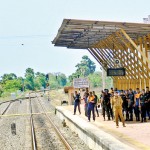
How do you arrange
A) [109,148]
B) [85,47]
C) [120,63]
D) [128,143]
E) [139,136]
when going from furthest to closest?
[85,47]
[120,63]
[139,136]
[128,143]
[109,148]

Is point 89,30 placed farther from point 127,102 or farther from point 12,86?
point 12,86

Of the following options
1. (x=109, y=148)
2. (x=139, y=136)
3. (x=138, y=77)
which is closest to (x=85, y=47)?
(x=138, y=77)

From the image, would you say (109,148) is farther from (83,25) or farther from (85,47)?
(85,47)

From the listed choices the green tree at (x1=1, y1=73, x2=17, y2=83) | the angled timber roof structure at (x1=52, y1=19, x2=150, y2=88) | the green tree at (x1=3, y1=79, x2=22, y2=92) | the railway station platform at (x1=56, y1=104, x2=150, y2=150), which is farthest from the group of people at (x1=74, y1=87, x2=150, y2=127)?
the green tree at (x1=1, y1=73, x2=17, y2=83)

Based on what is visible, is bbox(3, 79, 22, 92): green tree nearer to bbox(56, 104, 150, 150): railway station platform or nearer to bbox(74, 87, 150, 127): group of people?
bbox(74, 87, 150, 127): group of people

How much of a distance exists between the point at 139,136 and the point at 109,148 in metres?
2.76

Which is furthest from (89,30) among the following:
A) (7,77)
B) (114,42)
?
(7,77)

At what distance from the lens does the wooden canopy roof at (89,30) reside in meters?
18.6

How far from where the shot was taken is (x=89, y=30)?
2055cm

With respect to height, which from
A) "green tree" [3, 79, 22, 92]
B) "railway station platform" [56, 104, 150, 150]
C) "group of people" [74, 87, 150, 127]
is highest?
"green tree" [3, 79, 22, 92]

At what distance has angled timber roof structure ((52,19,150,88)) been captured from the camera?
62.7ft

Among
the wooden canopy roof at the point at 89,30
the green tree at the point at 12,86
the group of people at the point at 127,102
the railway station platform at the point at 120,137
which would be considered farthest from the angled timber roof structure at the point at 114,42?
the green tree at the point at 12,86

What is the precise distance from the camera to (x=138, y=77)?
75.6 ft

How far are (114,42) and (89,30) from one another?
2.82 meters
